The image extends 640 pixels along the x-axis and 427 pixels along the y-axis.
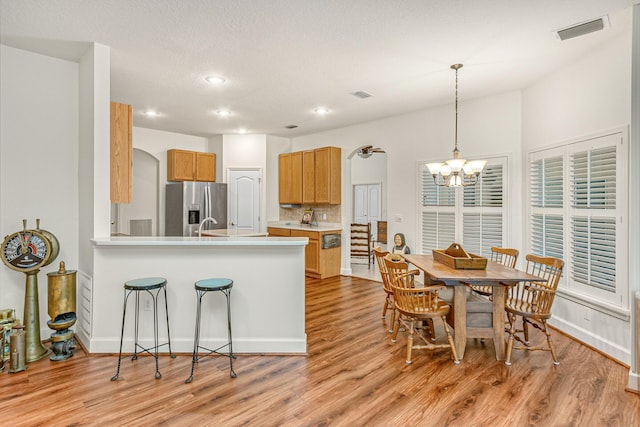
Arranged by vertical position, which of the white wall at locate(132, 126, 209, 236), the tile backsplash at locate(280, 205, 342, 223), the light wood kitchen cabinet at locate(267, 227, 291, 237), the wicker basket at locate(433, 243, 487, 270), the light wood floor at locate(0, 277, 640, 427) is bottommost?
the light wood floor at locate(0, 277, 640, 427)

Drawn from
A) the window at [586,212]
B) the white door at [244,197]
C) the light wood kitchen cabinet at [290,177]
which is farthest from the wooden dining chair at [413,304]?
the white door at [244,197]

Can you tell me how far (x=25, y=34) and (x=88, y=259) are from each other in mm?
1988

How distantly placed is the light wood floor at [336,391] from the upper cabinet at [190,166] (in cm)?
404

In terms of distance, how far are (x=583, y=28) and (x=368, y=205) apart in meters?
7.44

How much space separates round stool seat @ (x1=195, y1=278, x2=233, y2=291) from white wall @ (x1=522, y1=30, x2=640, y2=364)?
120 inches

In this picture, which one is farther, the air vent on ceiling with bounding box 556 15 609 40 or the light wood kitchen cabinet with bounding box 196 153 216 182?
the light wood kitchen cabinet with bounding box 196 153 216 182

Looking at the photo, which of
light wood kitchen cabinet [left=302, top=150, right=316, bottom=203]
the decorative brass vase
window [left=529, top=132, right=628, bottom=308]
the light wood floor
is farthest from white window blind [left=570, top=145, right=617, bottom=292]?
the decorative brass vase

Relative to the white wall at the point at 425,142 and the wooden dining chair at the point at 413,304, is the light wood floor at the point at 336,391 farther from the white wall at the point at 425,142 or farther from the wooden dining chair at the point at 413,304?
the white wall at the point at 425,142

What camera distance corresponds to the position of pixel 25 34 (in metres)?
2.93

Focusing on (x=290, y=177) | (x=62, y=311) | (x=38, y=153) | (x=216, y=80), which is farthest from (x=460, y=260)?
(x=290, y=177)

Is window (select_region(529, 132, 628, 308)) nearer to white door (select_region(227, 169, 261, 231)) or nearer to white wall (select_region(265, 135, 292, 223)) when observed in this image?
white wall (select_region(265, 135, 292, 223))

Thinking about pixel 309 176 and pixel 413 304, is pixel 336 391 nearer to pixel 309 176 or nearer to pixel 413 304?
pixel 413 304

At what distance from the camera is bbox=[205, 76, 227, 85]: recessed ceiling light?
13.0 ft

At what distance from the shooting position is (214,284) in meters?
2.80
